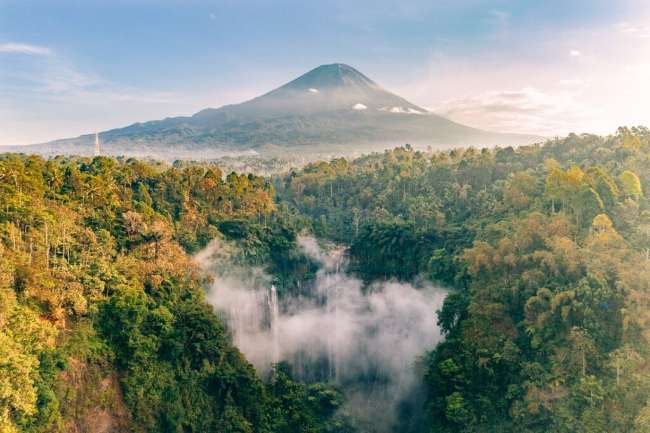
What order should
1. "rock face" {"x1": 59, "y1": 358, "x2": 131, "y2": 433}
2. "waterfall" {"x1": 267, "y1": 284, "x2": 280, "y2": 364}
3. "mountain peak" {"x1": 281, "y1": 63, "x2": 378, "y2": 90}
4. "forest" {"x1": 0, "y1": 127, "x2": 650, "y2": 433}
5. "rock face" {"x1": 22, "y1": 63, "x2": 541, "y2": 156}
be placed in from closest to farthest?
"forest" {"x1": 0, "y1": 127, "x2": 650, "y2": 433} → "rock face" {"x1": 59, "y1": 358, "x2": 131, "y2": 433} → "waterfall" {"x1": 267, "y1": 284, "x2": 280, "y2": 364} → "rock face" {"x1": 22, "y1": 63, "x2": 541, "y2": 156} → "mountain peak" {"x1": 281, "y1": 63, "x2": 378, "y2": 90}

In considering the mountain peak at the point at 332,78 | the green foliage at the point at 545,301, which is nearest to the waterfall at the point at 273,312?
the green foliage at the point at 545,301

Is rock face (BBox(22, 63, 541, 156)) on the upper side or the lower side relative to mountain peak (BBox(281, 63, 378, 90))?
lower

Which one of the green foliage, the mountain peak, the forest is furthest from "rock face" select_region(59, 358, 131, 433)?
the mountain peak

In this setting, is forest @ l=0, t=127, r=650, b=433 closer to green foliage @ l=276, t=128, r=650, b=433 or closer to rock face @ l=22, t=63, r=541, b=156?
green foliage @ l=276, t=128, r=650, b=433

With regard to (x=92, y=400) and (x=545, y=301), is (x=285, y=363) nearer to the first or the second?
(x=92, y=400)

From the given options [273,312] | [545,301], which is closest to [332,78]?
[273,312]

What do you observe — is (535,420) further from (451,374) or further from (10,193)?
(10,193)
